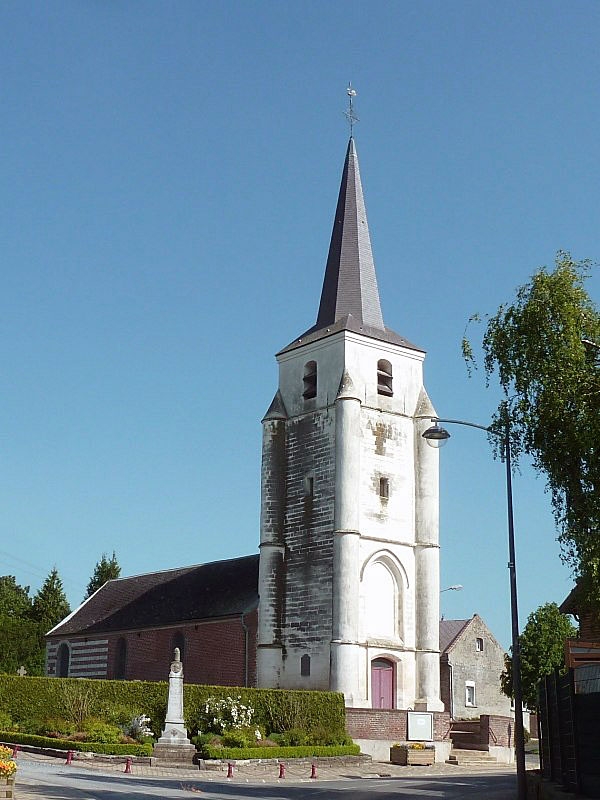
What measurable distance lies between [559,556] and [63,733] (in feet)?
67.9

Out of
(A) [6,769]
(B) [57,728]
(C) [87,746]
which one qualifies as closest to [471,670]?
(B) [57,728]

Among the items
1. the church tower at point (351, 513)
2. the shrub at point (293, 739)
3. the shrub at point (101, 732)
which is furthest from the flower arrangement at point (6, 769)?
the church tower at point (351, 513)

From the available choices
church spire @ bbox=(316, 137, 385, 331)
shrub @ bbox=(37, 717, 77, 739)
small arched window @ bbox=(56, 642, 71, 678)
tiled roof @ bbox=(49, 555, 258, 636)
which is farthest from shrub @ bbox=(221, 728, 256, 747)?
small arched window @ bbox=(56, 642, 71, 678)

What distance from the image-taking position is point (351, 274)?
4544 centimetres

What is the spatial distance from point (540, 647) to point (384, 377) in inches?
777

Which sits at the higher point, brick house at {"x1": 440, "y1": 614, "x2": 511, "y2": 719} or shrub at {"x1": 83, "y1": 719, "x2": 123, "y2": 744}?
brick house at {"x1": 440, "y1": 614, "x2": 511, "y2": 719}

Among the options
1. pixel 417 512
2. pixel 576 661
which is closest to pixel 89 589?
pixel 417 512

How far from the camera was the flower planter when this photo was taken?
36.8 meters

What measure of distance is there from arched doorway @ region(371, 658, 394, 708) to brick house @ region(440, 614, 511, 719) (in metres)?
18.7

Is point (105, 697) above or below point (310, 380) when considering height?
below

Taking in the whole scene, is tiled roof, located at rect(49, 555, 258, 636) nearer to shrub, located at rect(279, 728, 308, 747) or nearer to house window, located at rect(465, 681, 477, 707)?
shrub, located at rect(279, 728, 308, 747)

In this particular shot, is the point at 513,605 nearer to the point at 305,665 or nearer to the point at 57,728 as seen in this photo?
the point at 57,728

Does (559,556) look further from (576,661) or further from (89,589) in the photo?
(89,589)

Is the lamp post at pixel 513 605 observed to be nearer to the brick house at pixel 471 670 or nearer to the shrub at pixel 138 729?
the shrub at pixel 138 729
